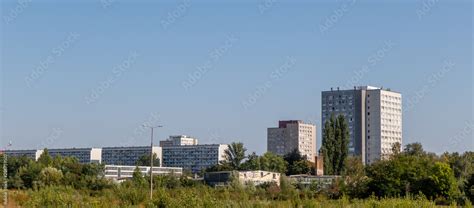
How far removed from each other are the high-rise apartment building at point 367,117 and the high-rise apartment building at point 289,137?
15856mm

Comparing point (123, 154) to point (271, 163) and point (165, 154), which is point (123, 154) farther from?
point (271, 163)

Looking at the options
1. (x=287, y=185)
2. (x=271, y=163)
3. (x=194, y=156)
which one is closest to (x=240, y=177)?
(x=287, y=185)

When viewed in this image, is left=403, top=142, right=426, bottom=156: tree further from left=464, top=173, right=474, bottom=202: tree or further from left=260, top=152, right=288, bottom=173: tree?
left=464, top=173, right=474, bottom=202: tree

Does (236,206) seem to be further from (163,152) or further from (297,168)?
(163,152)

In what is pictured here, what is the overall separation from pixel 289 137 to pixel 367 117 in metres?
23.9

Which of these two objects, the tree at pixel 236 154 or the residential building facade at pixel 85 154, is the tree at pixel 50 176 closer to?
the tree at pixel 236 154

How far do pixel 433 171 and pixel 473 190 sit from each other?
3417 mm

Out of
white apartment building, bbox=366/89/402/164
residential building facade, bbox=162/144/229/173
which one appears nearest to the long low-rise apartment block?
residential building facade, bbox=162/144/229/173

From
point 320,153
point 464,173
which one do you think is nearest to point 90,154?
point 320,153

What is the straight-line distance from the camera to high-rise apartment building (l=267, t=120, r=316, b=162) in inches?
6314

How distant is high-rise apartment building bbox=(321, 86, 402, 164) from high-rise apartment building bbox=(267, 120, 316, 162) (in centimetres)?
1586

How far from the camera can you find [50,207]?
2697cm

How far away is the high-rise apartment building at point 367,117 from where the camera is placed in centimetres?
14212

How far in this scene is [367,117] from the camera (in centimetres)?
14412
